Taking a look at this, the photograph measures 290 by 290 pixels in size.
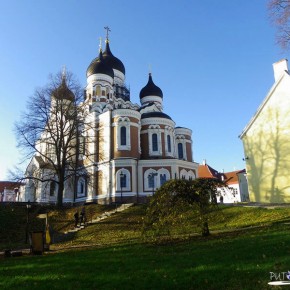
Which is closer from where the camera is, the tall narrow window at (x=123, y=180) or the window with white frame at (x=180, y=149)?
the tall narrow window at (x=123, y=180)

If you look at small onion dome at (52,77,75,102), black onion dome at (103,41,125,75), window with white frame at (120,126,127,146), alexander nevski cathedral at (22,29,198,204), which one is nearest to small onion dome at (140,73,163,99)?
alexander nevski cathedral at (22,29,198,204)

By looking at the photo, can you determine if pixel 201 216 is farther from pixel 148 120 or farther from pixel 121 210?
pixel 148 120

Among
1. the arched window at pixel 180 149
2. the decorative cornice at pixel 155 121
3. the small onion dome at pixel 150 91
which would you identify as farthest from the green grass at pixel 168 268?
the small onion dome at pixel 150 91

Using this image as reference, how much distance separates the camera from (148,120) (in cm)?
4147

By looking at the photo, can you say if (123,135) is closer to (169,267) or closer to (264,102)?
(264,102)

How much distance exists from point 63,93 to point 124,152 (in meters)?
9.67

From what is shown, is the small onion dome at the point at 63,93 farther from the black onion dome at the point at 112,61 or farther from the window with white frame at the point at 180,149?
the black onion dome at the point at 112,61

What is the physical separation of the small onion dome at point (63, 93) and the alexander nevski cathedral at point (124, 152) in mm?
5222

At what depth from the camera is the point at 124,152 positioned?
38094mm

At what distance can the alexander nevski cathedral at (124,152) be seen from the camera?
36.9m

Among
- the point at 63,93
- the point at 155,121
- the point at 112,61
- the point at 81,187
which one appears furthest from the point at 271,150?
the point at 112,61

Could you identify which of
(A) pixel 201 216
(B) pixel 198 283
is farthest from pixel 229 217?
(B) pixel 198 283

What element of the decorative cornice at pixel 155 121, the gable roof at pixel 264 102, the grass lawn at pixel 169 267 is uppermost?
the decorative cornice at pixel 155 121

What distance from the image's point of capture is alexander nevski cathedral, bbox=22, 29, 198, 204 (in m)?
36.9
